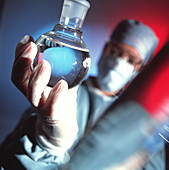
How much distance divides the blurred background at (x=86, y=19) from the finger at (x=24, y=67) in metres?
1.11

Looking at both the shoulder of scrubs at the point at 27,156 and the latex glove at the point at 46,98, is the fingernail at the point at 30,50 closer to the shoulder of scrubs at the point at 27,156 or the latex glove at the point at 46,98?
the latex glove at the point at 46,98

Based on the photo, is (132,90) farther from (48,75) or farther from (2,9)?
(2,9)

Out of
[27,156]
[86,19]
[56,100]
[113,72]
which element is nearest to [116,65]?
[113,72]

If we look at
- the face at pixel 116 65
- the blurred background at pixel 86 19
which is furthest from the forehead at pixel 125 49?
the blurred background at pixel 86 19

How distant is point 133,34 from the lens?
131 cm

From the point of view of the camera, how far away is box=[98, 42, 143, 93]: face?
1.30 m

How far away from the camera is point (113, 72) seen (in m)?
1.34

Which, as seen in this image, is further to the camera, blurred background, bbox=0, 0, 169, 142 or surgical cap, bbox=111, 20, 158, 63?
blurred background, bbox=0, 0, 169, 142

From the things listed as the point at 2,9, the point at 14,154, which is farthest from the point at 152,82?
the point at 2,9

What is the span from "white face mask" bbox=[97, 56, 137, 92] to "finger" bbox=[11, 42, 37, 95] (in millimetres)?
776

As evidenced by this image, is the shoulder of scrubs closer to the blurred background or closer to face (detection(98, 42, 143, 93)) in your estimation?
face (detection(98, 42, 143, 93))

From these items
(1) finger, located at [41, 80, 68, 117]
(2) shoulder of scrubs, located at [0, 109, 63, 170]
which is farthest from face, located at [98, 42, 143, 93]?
(1) finger, located at [41, 80, 68, 117]

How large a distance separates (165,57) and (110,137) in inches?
3.4

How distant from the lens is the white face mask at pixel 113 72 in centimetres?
130
